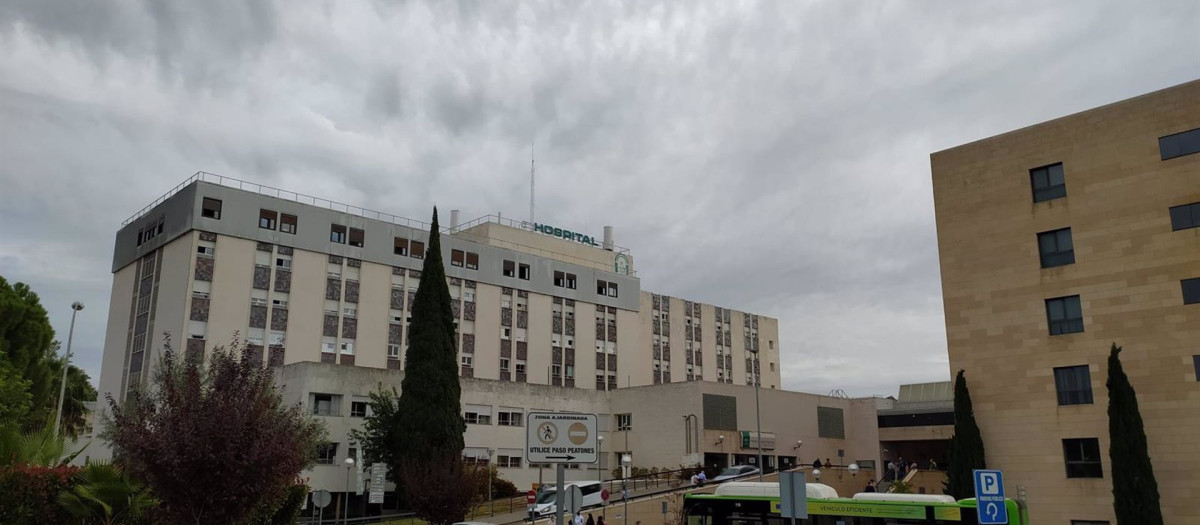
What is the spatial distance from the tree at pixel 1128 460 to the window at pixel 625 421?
34.8 meters

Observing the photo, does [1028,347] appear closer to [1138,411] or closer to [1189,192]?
[1138,411]

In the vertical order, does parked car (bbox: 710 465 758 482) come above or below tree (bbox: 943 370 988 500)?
below

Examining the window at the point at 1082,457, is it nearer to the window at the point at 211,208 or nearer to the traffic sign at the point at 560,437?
the traffic sign at the point at 560,437

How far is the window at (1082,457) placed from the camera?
34625mm

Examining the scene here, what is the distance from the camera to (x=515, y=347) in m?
70.8

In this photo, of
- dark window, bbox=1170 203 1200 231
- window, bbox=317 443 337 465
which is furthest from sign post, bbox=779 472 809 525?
window, bbox=317 443 337 465

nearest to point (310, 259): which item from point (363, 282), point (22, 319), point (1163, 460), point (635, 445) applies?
point (363, 282)

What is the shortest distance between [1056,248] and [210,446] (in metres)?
34.0

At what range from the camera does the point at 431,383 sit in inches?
1770

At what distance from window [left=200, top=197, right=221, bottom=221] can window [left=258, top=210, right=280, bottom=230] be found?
8.45 feet

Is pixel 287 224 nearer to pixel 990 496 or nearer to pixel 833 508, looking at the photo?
pixel 833 508

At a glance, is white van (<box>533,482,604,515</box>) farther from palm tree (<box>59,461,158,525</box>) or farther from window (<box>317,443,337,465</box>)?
palm tree (<box>59,461,158,525</box>)

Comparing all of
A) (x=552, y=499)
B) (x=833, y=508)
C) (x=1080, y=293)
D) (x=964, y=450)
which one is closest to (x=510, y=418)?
(x=552, y=499)

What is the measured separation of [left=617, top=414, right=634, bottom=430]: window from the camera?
63553 mm
